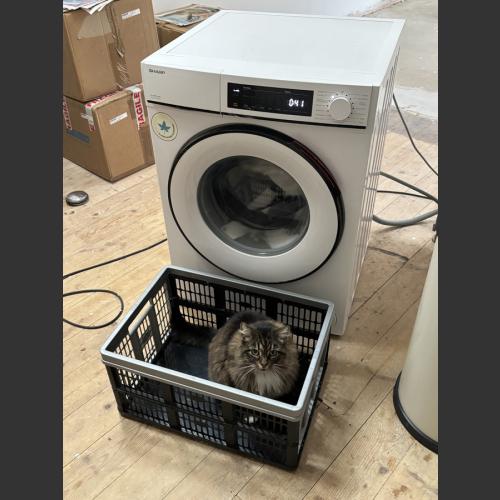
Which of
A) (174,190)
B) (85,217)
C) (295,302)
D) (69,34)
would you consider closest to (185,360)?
(295,302)

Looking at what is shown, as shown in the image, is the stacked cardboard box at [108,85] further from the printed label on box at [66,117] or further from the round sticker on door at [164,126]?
the round sticker on door at [164,126]

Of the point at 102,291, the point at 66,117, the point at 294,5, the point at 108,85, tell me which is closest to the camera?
the point at 102,291

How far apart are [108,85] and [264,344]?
1595mm

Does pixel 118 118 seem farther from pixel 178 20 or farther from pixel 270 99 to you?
pixel 270 99

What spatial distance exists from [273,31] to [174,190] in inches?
22.2

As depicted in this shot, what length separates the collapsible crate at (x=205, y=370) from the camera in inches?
46.0

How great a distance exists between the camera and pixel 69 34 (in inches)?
76.3

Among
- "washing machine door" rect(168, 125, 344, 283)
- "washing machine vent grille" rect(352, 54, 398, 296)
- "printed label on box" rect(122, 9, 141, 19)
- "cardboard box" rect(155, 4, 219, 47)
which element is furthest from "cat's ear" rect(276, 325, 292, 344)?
"cardboard box" rect(155, 4, 219, 47)

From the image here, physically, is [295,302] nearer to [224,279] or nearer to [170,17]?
[224,279]

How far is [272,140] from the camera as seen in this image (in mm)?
1195

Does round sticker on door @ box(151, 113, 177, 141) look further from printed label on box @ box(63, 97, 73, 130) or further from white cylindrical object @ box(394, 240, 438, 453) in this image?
printed label on box @ box(63, 97, 73, 130)

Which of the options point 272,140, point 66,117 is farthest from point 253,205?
point 66,117

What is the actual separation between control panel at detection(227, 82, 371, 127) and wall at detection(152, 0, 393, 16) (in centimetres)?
197

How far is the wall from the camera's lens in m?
2.85
